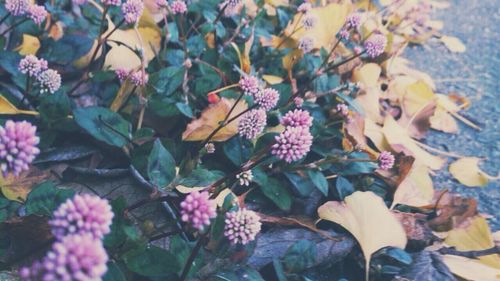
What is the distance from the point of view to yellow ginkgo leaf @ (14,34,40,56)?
1.44 meters

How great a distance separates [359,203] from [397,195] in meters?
0.14

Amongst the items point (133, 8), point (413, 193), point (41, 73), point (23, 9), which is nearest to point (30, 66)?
point (41, 73)

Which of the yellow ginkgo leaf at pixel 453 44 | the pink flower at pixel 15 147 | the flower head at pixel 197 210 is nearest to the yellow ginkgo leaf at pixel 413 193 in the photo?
the flower head at pixel 197 210

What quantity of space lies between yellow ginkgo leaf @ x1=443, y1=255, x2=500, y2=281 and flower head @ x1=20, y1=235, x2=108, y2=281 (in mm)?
862

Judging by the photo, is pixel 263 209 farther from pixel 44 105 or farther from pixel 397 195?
pixel 44 105

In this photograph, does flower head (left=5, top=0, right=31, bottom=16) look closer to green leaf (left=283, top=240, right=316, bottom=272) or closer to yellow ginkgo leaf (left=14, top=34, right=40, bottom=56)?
yellow ginkgo leaf (left=14, top=34, right=40, bottom=56)

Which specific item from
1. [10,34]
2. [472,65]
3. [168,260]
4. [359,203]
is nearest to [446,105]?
[472,65]

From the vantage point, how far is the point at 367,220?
1215mm

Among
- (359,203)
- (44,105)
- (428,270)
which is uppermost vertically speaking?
(44,105)

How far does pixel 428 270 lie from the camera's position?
47.7 inches

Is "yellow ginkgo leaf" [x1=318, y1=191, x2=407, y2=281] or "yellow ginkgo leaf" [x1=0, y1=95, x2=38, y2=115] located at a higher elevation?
"yellow ginkgo leaf" [x1=0, y1=95, x2=38, y2=115]

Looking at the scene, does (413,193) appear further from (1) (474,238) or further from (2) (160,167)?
(2) (160,167)

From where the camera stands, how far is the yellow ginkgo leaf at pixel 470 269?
1192 mm

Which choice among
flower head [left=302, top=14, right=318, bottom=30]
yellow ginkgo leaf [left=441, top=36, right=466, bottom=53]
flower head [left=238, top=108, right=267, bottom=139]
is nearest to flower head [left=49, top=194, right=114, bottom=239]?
flower head [left=238, top=108, right=267, bottom=139]
